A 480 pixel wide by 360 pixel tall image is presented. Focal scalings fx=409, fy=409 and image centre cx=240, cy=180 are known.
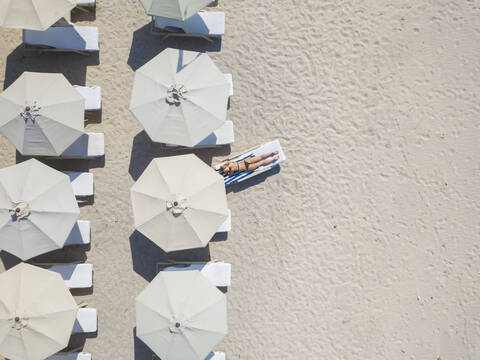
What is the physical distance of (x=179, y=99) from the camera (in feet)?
21.0

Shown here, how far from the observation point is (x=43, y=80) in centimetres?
661

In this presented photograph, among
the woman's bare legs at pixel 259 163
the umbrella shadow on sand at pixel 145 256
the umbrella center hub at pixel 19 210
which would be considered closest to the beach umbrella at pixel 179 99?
the woman's bare legs at pixel 259 163

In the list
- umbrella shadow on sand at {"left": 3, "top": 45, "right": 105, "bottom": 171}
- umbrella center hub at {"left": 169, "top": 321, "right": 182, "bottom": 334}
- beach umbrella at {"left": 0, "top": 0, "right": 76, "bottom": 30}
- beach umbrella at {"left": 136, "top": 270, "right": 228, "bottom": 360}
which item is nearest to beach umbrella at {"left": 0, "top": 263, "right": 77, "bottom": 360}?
beach umbrella at {"left": 136, "top": 270, "right": 228, "bottom": 360}

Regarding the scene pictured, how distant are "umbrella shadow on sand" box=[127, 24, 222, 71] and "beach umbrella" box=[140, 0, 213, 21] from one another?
3.36ft

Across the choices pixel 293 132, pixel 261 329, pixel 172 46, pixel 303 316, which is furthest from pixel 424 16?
pixel 261 329

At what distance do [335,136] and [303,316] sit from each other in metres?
3.38

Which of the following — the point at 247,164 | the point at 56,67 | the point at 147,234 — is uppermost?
the point at 56,67

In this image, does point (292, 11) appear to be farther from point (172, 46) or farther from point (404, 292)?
point (404, 292)

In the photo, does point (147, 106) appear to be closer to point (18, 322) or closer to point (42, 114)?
point (42, 114)

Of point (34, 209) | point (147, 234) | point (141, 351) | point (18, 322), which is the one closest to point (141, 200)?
point (147, 234)

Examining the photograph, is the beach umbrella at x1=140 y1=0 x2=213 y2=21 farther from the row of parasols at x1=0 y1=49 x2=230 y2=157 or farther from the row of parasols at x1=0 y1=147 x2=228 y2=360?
the row of parasols at x1=0 y1=147 x2=228 y2=360

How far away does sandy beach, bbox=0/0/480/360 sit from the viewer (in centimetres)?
743

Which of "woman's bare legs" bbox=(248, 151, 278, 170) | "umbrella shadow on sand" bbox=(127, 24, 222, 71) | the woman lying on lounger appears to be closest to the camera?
Answer: the woman lying on lounger

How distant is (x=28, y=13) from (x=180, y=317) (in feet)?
17.3
